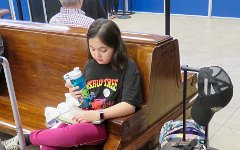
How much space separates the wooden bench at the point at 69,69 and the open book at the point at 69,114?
0.19m

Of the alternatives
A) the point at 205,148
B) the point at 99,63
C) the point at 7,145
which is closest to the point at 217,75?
the point at 205,148

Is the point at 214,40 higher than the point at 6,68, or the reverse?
the point at 6,68

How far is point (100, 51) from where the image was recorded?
5.98 feet

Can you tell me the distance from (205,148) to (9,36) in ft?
5.74

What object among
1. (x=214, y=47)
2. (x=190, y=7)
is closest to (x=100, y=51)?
(x=214, y=47)

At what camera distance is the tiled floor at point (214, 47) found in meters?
2.66

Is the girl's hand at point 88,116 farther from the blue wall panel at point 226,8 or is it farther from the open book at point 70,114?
the blue wall panel at point 226,8

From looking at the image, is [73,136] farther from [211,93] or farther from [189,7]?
[189,7]

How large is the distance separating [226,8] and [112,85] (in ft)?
18.1

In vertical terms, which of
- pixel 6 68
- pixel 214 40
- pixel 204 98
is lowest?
pixel 214 40

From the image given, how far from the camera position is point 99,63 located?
6.25 feet

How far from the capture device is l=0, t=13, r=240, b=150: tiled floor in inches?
105

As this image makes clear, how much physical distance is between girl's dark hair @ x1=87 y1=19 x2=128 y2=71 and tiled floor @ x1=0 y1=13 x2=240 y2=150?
3.70 feet

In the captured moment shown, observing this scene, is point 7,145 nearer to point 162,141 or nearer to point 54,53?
point 54,53
